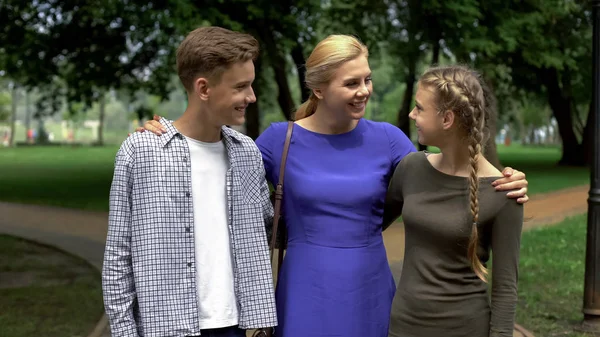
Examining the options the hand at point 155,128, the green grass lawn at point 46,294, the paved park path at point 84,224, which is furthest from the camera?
the paved park path at point 84,224

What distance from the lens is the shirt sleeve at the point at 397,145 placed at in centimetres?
297

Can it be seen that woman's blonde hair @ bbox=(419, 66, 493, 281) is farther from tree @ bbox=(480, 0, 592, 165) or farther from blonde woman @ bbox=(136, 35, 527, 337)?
tree @ bbox=(480, 0, 592, 165)

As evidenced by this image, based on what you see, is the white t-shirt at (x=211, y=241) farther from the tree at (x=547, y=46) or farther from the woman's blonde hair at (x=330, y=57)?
the tree at (x=547, y=46)

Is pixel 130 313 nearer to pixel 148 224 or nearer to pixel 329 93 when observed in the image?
pixel 148 224

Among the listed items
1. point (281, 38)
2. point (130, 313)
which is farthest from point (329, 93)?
point (281, 38)

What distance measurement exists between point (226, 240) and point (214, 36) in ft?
2.10

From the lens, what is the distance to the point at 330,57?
2.82 m

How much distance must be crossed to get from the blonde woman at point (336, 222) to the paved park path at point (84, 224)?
5179mm

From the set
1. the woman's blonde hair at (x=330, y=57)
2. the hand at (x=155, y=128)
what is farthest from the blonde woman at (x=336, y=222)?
the hand at (x=155, y=128)

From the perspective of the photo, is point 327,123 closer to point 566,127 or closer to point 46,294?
point 46,294

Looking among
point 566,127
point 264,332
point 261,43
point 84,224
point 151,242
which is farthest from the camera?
point 566,127

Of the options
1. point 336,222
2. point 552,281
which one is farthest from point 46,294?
point 336,222

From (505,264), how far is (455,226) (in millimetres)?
191

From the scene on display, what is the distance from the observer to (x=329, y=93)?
2.85 meters
